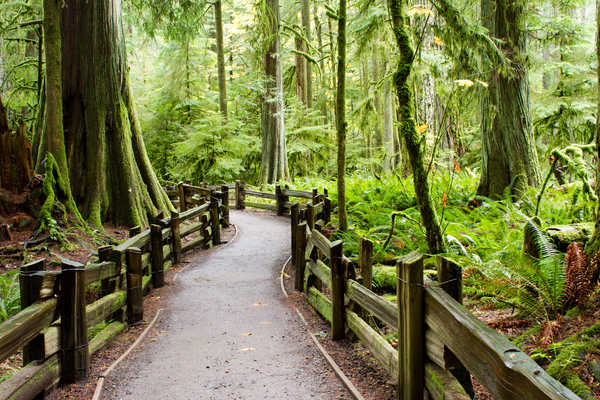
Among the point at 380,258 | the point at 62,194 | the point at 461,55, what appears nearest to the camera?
the point at 461,55

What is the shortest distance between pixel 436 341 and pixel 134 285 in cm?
415

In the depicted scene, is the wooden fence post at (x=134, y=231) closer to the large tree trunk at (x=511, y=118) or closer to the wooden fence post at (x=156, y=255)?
the wooden fence post at (x=156, y=255)

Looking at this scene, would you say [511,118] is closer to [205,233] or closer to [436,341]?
[205,233]

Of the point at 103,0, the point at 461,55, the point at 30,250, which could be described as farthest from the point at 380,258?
the point at 103,0

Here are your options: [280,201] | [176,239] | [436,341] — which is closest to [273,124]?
[280,201]

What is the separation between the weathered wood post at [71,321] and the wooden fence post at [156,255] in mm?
3241

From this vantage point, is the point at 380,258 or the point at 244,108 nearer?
the point at 380,258

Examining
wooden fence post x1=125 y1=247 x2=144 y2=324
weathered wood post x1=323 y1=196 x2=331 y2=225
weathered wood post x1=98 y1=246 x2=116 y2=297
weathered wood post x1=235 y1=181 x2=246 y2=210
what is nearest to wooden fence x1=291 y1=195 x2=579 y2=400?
wooden fence post x1=125 y1=247 x2=144 y2=324

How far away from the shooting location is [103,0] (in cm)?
995

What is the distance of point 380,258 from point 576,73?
8.73 meters

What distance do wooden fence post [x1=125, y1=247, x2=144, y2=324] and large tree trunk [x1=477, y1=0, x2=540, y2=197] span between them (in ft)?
23.5

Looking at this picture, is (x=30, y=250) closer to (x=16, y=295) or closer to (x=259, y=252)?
(x=16, y=295)

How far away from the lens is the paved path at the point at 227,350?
404 cm

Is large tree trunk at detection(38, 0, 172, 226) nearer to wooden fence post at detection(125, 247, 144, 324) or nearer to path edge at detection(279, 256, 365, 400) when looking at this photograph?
wooden fence post at detection(125, 247, 144, 324)
